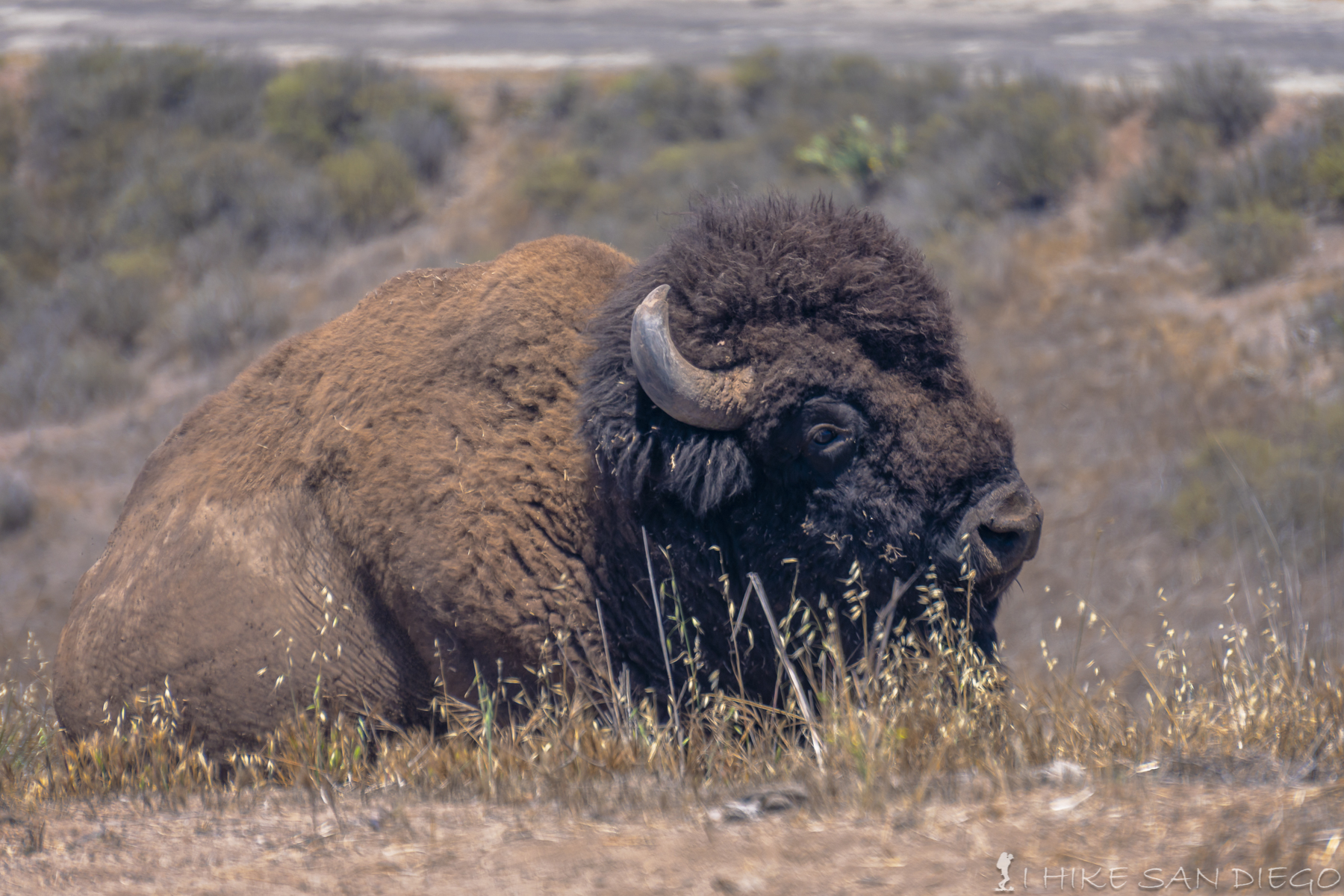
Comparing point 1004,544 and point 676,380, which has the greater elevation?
point 676,380

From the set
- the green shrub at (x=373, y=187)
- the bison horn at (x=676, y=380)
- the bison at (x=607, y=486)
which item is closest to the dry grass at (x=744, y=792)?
the bison at (x=607, y=486)

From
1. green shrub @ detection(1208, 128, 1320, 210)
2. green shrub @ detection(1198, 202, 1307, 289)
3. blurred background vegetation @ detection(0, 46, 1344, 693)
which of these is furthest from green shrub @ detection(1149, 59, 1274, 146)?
green shrub @ detection(1198, 202, 1307, 289)

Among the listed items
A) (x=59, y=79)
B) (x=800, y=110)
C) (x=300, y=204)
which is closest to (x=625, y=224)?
(x=800, y=110)

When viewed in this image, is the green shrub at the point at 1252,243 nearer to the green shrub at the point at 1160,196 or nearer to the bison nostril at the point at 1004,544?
the green shrub at the point at 1160,196

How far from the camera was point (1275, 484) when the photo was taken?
8.90 m

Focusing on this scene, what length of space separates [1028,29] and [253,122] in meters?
16.3

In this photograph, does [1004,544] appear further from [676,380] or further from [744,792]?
[744,792]

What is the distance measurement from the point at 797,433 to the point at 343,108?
64.6 ft

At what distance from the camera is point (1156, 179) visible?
41.2 ft

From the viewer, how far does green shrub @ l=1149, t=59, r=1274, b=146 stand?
13414mm

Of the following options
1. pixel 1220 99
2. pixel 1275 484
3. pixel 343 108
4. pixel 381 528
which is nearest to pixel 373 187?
pixel 343 108

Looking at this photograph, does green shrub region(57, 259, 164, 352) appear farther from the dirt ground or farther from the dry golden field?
the dirt ground

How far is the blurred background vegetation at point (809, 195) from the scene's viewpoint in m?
9.38

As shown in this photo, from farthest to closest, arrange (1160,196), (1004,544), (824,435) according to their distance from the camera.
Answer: (1160,196), (824,435), (1004,544)
